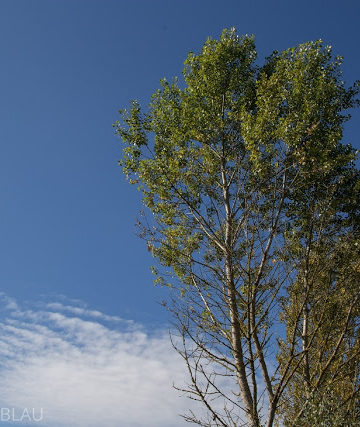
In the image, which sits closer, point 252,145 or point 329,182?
point 252,145

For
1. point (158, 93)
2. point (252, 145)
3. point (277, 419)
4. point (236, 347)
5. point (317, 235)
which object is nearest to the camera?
point (236, 347)

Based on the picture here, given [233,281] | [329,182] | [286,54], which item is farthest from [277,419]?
[286,54]

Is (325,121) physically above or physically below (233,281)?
above

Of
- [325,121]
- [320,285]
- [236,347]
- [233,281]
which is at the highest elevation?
[325,121]

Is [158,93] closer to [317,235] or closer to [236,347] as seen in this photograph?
[317,235]

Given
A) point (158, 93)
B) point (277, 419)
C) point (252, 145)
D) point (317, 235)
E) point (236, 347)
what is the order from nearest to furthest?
point (236, 347)
point (252, 145)
point (317, 235)
point (277, 419)
point (158, 93)

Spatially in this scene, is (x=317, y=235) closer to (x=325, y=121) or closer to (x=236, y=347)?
(x=325, y=121)

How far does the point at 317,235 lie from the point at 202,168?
331 centimetres

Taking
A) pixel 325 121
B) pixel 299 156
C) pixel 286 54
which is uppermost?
pixel 286 54

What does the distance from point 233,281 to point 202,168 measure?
10.8 ft

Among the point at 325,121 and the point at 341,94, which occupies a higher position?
the point at 341,94

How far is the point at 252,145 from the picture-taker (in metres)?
9.80

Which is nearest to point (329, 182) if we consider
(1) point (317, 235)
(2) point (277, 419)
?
(1) point (317, 235)

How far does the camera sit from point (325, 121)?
35.3ft
